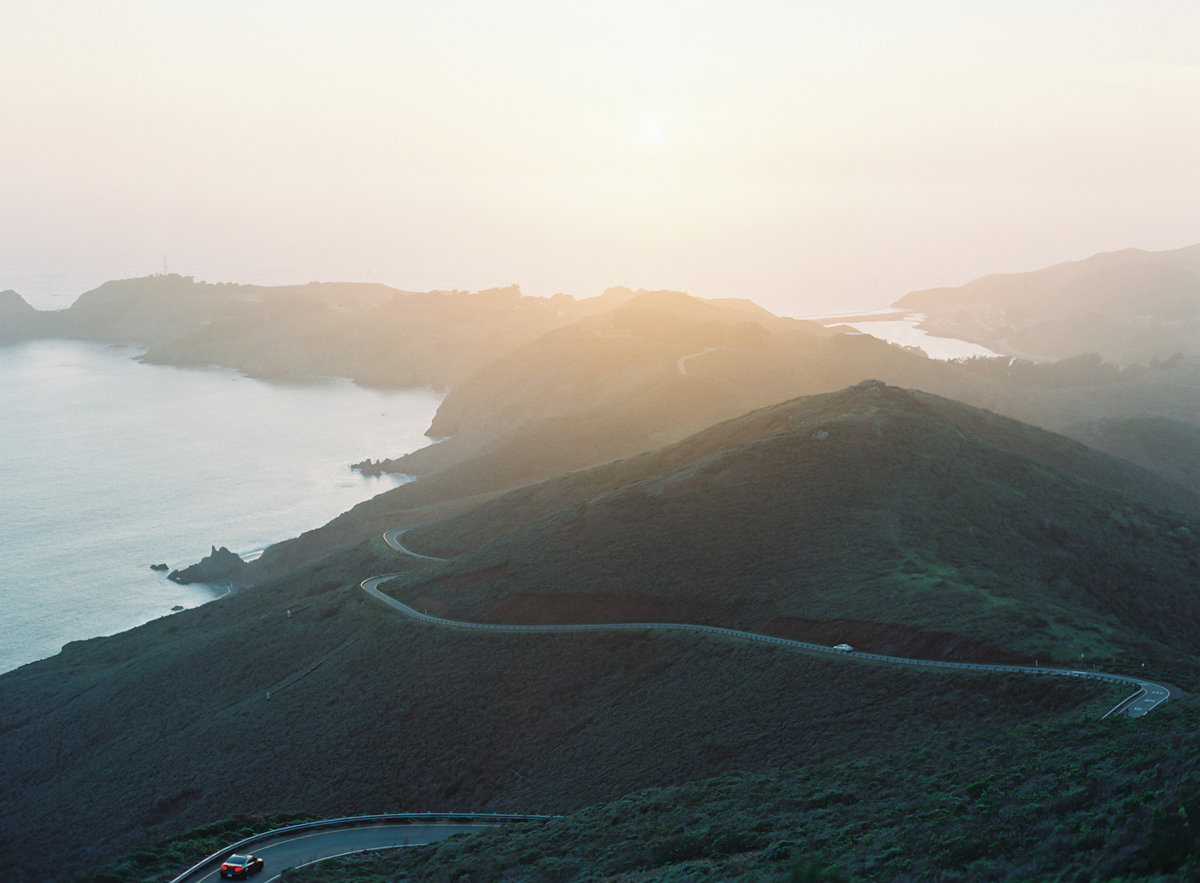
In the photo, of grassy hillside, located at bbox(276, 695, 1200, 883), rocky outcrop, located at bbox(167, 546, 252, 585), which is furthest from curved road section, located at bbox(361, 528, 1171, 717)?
rocky outcrop, located at bbox(167, 546, 252, 585)

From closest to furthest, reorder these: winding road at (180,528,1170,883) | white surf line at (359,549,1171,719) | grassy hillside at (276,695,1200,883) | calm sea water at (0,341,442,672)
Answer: grassy hillside at (276,695,1200,883) < winding road at (180,528,1170,883) < white surf line at (359,549,1171,719) < calm sea water at (0,341,442,672)

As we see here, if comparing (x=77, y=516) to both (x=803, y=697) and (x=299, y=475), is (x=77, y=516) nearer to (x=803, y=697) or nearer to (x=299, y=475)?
(x=299, y=475)

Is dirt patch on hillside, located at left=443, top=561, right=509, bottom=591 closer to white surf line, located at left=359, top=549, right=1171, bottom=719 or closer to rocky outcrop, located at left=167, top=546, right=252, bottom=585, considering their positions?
white surf line, located at left=359, top=549, right=1171, bottom=719

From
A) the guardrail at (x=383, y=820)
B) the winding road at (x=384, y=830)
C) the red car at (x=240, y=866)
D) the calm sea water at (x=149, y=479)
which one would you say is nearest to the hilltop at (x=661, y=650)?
the winding road at (x=384, y=830)

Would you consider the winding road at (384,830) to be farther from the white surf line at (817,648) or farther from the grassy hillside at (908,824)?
the grassy hillside at (908,824)

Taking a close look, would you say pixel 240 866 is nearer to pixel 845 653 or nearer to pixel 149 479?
pixel 845 653

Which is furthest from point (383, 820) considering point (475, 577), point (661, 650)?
point (475, 577)
